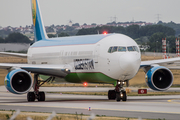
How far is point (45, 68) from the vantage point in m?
29.8

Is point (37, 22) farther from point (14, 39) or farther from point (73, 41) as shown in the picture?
point (14, 39)

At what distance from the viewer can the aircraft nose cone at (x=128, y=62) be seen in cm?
2594

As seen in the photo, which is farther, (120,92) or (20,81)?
(20,81)

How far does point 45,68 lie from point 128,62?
22.1ft

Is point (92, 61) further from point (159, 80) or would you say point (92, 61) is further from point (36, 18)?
point (36, 18)

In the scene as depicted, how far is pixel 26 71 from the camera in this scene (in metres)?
28.5

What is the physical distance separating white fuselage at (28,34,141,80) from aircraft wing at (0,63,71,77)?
0.58m

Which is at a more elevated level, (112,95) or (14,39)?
(14,39)

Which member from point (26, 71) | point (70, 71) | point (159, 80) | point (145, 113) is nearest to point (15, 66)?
point (26, 71)

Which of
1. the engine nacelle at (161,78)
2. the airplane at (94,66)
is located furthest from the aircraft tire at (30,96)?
the engine nacelle at (161,78)

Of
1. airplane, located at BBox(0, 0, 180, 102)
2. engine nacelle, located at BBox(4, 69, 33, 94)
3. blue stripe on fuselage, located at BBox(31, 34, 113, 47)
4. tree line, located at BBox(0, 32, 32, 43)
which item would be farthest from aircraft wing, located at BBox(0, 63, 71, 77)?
tree line, located at BBox(0, 32, 32, 43)

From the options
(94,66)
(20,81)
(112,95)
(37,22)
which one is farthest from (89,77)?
(37,22)

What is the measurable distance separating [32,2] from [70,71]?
12548 mm

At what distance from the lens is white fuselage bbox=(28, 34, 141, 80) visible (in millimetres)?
26297
